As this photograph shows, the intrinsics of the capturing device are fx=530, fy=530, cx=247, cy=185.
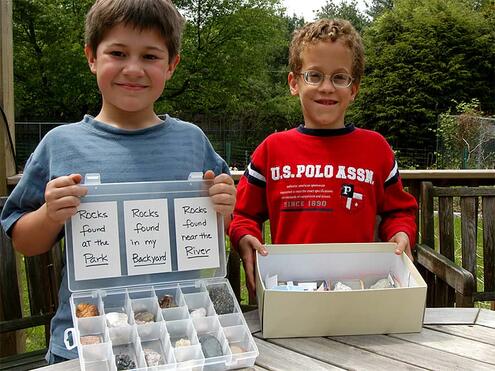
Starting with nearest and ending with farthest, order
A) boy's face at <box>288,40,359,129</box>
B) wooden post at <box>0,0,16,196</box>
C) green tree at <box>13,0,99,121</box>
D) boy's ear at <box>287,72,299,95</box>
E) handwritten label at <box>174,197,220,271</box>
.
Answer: handwritten label at <box>174,197,220,271</box> → boy's face at <box>288,40,359,129</box> → boy's ear at <box>287,72,299,95</box> → wooden post at <box>0,0,16,196</box> → green tree at <box>13,0,99,121</box>

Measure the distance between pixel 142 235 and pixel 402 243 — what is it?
0.75 metres

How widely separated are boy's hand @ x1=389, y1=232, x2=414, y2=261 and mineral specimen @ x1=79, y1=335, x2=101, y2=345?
0.80 m

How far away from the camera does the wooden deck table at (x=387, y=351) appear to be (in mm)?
1146

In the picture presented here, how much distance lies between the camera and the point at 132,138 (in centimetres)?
143

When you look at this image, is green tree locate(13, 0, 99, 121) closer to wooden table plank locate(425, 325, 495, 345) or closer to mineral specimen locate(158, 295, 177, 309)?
mineral specimen locate(158, 295, 177, 309)

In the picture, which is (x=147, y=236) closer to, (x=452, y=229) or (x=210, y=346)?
(x=210, y=346)

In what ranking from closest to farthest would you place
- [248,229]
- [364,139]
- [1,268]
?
[248,229] → [364,139] → [1,268]

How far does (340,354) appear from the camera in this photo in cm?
120

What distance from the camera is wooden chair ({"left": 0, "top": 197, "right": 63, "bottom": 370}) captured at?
1.95 m

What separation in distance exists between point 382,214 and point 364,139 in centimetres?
26

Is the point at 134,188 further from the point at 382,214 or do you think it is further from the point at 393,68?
the point at 393,68

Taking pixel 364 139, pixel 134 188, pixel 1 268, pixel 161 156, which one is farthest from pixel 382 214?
pixel 1 268

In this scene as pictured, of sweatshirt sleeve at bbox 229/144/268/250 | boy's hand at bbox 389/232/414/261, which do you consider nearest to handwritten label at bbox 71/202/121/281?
sweatshirt sleeve at bbox 229/144/268/250

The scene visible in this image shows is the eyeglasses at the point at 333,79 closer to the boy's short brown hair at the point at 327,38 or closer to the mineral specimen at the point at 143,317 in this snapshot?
the boy's short brown hair at the point at 327,38
